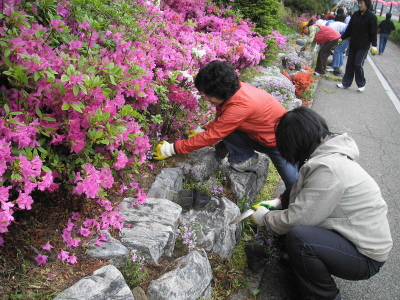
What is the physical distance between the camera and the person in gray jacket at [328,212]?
2.27 metres

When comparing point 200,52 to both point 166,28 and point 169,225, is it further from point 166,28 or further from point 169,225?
point 169,225

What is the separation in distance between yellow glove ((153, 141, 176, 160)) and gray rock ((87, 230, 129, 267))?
1134 millimetres

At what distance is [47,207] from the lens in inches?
95.7

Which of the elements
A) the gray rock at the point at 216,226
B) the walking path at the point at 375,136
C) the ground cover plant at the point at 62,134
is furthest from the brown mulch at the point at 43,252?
the walking path at the point at 375,136

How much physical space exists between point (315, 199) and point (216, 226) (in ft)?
3.12

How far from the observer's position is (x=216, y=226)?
2.96 m

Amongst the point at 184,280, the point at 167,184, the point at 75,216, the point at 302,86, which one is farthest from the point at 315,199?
the point at 302,86

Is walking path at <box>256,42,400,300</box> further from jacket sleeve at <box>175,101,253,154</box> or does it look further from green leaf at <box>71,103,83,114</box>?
green leaf at <box>71,103,83,114</box>

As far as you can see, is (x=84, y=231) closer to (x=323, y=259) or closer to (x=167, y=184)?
(x=167, y=184)

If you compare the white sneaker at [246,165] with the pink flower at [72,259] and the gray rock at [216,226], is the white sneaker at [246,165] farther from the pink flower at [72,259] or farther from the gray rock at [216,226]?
the pink flower at [72,259]

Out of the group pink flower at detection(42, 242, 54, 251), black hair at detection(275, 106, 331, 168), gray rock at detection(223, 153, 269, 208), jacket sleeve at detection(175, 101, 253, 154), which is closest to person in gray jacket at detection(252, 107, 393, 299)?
black hair at detection(275, 106, 331, 168)

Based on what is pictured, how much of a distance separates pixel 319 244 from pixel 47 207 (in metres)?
1.75

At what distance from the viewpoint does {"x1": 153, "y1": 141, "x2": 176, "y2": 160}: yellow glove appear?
330 centimetres

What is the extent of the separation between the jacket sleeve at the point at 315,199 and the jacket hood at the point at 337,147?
13cm
